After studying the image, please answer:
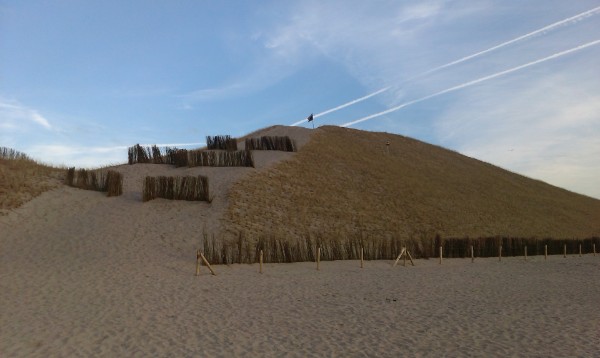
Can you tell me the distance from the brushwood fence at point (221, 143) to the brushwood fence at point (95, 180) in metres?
8.81

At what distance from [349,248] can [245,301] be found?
9155 mm

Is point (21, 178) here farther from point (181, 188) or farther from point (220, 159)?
point (220, 159)

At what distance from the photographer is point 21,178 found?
24359 mm

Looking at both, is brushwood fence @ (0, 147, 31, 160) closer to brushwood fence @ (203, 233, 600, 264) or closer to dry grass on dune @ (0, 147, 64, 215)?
dry grass on dune @ (0, 147, 64, 215)

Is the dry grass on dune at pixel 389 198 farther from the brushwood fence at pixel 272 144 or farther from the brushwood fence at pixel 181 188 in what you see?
the brushwood fence at pixel 181 188

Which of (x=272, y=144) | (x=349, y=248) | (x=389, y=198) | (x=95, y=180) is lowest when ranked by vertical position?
(x=349, y=248)

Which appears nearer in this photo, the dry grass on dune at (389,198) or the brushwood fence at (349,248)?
the brushwood fence at (349,248)

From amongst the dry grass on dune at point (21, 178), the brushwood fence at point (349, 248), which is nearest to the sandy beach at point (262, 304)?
the brushwood fence at point (349, 248)

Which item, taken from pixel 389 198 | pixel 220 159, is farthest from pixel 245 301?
pixel 389 198

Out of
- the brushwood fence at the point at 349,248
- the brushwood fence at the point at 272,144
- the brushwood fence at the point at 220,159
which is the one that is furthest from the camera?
the brushwood fence at the point at 272,144

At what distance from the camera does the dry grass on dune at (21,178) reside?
22198mm

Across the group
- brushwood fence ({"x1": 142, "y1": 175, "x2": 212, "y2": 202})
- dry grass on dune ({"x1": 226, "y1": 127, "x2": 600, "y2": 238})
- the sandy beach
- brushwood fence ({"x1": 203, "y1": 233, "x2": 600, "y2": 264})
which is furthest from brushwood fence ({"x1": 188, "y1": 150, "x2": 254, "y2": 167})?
the sandy beach

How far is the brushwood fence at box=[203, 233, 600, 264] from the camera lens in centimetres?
1741

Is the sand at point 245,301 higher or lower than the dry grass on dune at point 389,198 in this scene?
lower
